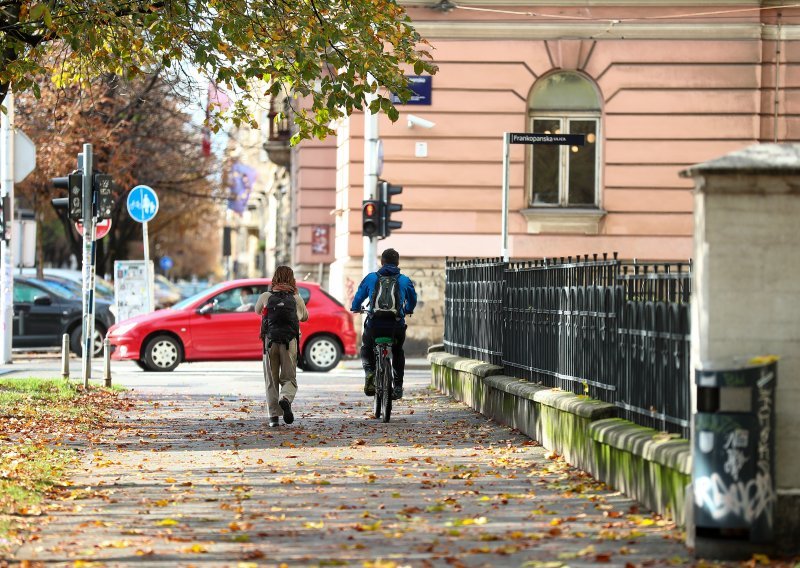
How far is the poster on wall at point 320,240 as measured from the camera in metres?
38.0

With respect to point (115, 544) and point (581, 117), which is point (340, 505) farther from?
point (581, 117)

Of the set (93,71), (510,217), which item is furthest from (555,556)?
(510,217)

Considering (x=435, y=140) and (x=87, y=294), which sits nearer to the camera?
(x=87, y=294)

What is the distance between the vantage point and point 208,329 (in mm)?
26062

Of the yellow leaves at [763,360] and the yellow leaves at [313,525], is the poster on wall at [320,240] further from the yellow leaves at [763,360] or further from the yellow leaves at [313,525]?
the yellow leaves at [763,360]

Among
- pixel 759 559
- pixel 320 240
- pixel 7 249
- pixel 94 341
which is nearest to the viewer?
pixel 759 559

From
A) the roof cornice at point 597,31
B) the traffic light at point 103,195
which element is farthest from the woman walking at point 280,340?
the roof cornice at point 597,31

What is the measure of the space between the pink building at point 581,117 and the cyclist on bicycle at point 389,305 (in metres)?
13.0

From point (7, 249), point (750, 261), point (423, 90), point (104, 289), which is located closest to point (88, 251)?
point (7, 249)

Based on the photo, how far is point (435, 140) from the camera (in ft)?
98.5

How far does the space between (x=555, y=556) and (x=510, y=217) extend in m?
22.0

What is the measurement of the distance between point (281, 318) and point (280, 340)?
0.22 metres

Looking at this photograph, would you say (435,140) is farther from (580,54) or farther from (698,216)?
(698,216)

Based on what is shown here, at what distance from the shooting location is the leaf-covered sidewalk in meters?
8.19
